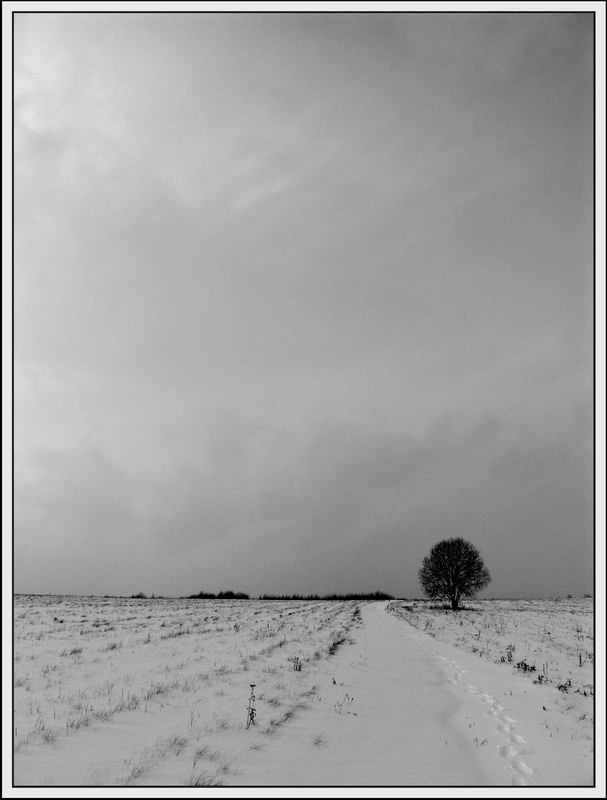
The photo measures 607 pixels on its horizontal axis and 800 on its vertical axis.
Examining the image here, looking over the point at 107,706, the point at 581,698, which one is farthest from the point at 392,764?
the point at 581,698

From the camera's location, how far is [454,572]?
57969mm

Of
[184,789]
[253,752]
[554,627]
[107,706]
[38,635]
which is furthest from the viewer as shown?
[554,627]

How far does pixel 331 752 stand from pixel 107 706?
15.7 ft

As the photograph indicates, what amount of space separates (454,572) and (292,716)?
52724 mm

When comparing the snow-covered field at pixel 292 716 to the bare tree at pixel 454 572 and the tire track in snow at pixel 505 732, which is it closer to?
the tire track in snow at pixel 505 732

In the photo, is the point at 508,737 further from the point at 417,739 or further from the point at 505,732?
the point at 417,739

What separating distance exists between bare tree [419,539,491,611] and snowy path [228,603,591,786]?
150 feet

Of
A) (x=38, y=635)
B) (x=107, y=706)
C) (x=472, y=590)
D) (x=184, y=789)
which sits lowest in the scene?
(x=472, y=590)

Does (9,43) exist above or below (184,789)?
above

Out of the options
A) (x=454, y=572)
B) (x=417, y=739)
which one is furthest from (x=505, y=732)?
(x=454, y=572)

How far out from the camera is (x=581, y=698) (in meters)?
12.1

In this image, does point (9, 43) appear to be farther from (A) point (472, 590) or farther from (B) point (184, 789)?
(A) point (472, 590)

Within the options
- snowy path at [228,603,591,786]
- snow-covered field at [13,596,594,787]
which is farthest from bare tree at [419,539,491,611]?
snowy path at [228,603,591,786]

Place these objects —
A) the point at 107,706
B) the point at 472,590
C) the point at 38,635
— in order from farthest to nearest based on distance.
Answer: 1. the point at 472,590
2. the point at 38,635
3. the point at 107,706
